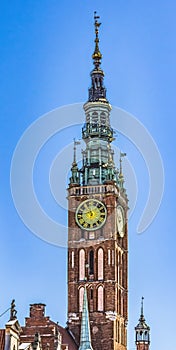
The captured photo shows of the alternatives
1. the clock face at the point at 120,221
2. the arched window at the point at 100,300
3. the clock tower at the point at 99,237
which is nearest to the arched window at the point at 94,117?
the clock tower at the point at 99,237

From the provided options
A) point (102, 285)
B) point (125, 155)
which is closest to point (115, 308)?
point (102, 285)

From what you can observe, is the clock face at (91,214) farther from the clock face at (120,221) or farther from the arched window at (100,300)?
the arched window at (100,300)

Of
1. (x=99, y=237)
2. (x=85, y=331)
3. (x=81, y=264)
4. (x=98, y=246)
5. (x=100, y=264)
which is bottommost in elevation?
(x=85, y=331)

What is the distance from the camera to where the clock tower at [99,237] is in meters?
90.6

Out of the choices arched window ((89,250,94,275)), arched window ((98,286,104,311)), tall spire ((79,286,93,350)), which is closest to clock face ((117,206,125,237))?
arched window ((89,250,94,275))

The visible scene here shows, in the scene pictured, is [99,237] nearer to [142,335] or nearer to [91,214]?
[91,214]

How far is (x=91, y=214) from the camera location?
309 ft

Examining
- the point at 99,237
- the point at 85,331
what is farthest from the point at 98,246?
the point at 85,331

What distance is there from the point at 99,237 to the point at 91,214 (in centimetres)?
247

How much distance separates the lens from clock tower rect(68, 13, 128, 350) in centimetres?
9062

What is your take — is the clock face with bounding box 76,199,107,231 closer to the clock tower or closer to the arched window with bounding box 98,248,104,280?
the clock tower

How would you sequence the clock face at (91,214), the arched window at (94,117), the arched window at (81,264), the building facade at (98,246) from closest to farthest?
the building facade at (98,246)
the arched window at (81,264)
the clock face at (91,214)
the arched window at (94,117)

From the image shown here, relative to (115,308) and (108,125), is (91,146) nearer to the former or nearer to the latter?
(108,125)

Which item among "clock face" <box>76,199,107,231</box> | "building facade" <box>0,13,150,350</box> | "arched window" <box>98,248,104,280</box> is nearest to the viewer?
"building facade" <box>0,13,150,350</box>
